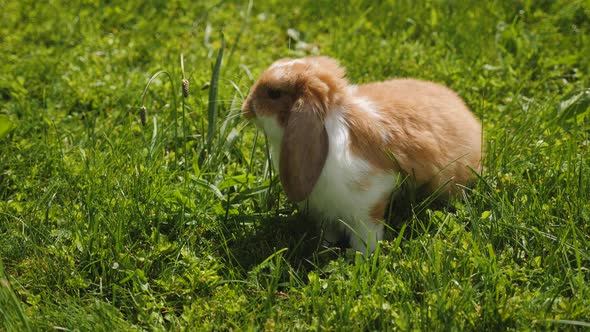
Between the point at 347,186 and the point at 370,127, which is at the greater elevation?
the point at 370,127

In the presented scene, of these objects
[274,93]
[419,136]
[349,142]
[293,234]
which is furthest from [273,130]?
[419,136]

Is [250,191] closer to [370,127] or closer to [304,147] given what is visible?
[304,147]

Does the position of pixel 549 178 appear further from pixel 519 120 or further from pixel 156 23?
pixel 156 23

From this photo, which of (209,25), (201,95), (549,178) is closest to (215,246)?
(201,95)

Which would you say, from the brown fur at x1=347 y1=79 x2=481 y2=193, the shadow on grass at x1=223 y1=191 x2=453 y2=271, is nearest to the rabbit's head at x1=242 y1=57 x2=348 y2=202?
the brown fur at x1=347 y1=79 x2=481 y2=193

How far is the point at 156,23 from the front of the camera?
15.7ft

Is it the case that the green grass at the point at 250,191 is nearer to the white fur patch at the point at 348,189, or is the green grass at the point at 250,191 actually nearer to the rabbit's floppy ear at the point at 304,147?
the white fur patch at the point at 348,189

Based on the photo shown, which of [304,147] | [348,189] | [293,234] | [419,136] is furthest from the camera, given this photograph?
[293,234]

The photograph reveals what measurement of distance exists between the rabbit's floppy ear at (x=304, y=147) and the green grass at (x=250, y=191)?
314mm

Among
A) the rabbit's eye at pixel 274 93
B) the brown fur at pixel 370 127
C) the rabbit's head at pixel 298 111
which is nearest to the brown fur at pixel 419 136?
the brown fur at pixel 370 127

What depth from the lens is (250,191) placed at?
316 cm

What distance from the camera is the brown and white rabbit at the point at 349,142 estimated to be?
9.23 feet

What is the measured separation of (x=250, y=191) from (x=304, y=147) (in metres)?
0.49

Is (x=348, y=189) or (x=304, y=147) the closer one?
Result: (x=304, y=147)
